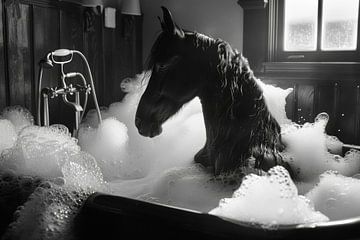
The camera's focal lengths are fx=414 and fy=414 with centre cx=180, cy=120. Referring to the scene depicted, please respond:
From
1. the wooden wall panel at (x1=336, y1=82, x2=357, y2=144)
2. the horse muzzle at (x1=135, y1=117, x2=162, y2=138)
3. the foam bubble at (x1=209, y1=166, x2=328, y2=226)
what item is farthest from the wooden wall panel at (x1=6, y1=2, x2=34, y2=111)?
the wooden wall panel at (x1=336, y1=82, x2=357, y2=144)

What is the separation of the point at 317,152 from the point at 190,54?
1.79 feet

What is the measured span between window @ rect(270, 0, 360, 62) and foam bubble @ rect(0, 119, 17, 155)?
1.73 meters

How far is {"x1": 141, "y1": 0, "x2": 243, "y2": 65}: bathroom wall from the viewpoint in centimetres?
271

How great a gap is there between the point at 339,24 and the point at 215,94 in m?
1.76

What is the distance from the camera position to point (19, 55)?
2.17 m

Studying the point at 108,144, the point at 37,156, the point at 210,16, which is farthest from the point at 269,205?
the point at 210,16

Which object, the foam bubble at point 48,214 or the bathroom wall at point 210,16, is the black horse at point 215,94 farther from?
the bathroom wall at point 210,16

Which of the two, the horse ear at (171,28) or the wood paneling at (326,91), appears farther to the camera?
the wood paneling at (326,91)

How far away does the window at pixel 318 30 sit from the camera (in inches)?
97.1

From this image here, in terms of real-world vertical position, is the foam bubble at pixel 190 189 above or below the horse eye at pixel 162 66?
below

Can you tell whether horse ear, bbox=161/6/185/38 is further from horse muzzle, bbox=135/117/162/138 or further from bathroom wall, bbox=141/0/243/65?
bathroom wall, bbox=141/0/243/65

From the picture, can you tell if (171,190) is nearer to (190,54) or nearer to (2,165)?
(190,54)

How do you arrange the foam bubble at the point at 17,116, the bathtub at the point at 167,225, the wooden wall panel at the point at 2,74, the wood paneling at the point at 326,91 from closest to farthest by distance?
the bathtub at the point at 167,225 < the foam bubble at the point at 17,116 < the wooden wall panel at the point at 2,74 < the wood paneling at the point at 326,91

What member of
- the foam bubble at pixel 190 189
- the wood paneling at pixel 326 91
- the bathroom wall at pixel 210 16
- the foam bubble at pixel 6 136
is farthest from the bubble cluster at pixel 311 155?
the bathroom wall at pixel 210 16
